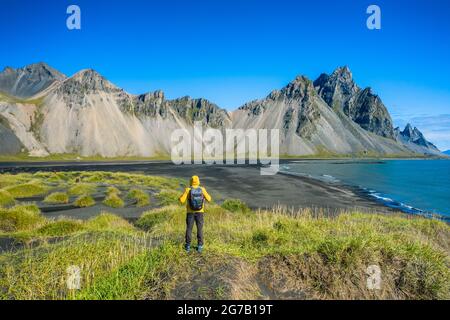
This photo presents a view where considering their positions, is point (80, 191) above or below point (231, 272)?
below

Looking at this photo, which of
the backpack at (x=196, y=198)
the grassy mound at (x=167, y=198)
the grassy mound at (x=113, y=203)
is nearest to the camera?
the backpack at (x=196, y=198)

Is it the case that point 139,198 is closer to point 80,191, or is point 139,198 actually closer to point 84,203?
point 84,203

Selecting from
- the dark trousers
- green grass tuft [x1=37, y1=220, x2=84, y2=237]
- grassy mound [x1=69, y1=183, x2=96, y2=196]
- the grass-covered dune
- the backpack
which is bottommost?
grassy mound [x1=69, y1=183, x2=96, y2=196]

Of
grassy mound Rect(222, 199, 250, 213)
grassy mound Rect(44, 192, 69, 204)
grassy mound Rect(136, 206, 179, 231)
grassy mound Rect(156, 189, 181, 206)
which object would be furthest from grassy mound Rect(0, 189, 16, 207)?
grassy mound Rect(222, 199, 250, 213)

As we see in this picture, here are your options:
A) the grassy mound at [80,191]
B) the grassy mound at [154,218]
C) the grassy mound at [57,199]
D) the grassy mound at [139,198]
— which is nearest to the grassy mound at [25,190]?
the grassy mound at [80,191]

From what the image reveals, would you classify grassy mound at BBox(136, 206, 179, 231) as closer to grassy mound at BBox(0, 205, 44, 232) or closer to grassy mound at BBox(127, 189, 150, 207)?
grassy mound at BBox(0, 205, 44, 232)

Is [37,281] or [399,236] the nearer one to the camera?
[37,281]

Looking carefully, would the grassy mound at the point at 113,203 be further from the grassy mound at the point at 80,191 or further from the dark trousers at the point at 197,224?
the dark trousers at the point at 197,224

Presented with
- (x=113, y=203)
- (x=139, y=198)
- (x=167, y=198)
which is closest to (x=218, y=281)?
(x=113, y=203)
